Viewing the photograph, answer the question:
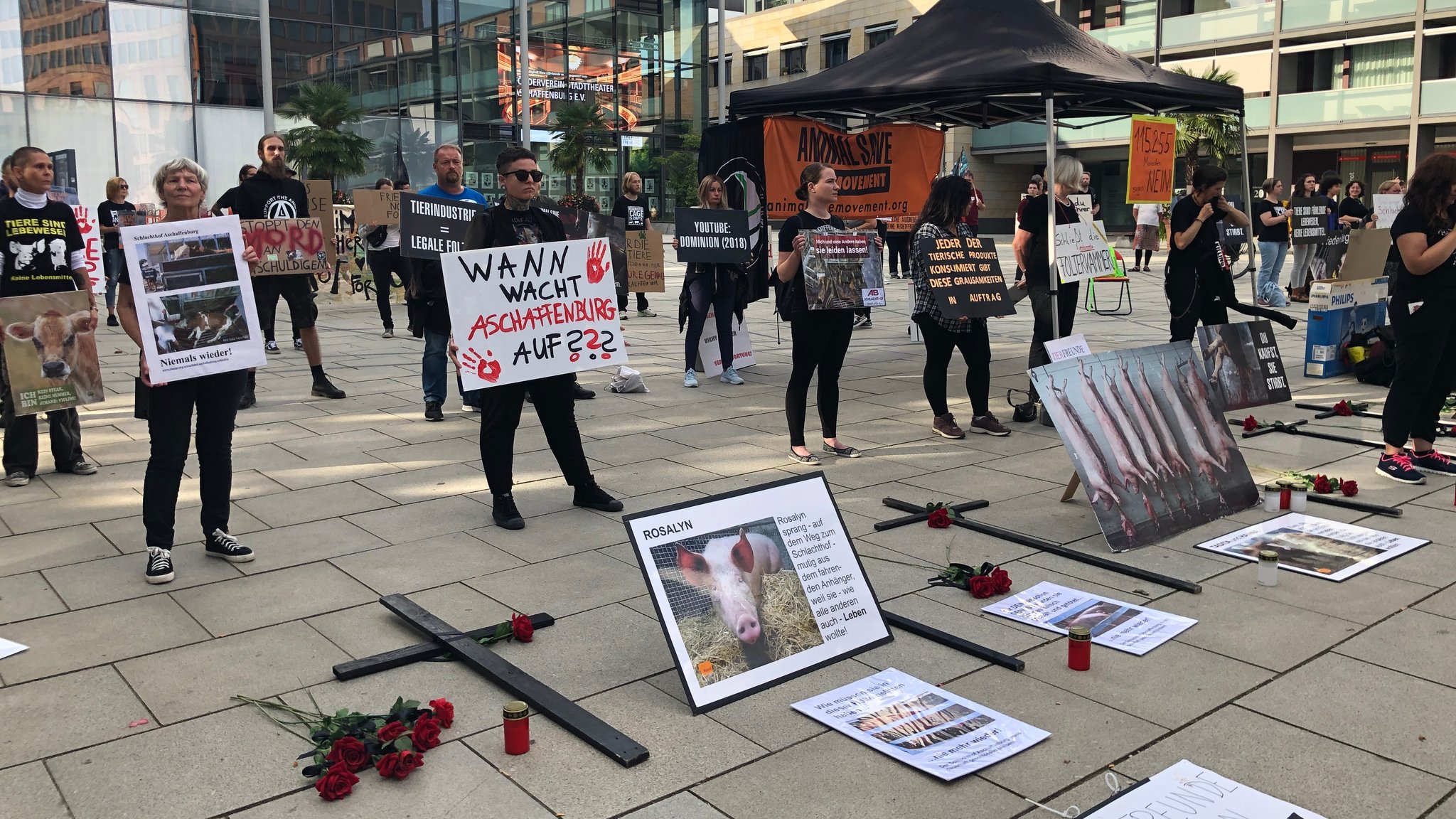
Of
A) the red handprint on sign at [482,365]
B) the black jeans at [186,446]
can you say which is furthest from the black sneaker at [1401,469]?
the black jeans at [186,446]

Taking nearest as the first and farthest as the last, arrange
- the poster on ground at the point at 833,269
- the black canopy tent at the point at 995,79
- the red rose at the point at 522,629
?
the red rose at the point at 522,629 < the poster on ground at the point at 833,269 < the black canopy tent at the point at 995,79

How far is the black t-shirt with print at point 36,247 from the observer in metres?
6.59

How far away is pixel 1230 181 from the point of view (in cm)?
4056

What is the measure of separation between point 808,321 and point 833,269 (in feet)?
1.15

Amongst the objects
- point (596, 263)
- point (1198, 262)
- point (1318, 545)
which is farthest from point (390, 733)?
point (1198, 262)

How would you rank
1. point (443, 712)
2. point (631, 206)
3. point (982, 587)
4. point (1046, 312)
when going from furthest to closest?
1. point (631, 206)
2. point (1046, 312)
3. point (982, 587)
4. point (443, 712)

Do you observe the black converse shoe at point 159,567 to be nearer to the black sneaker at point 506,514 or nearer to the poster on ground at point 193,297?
the poster on ground at point 193,297

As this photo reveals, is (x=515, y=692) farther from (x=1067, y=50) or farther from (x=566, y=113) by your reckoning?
(x=566, y=113)

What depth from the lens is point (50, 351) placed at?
6.67 meters

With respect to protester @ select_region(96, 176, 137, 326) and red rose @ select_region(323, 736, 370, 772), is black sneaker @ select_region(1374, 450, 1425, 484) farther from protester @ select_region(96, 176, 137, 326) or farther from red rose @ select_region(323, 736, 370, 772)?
protester @ select_region(96, 176, 137, 326)

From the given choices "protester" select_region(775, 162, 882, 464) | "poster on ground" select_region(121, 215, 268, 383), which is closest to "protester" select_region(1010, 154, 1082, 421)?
"protester" select_region(775, 162, 882, 464)

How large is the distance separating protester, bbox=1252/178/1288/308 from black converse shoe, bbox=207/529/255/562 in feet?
50.4

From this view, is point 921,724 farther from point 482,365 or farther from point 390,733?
point 482,365

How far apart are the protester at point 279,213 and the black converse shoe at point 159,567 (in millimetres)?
4297
